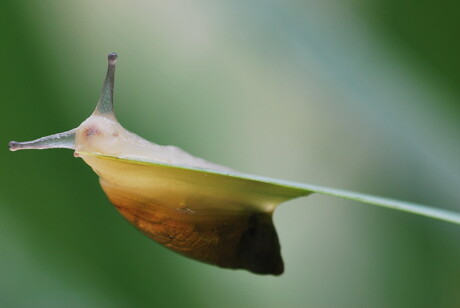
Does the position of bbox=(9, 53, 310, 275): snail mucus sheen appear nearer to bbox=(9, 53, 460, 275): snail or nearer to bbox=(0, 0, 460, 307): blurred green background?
bbox=(9, 53, 460, 275): snail

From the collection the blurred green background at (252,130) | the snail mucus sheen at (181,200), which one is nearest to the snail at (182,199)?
the snail mucus sheen at (181,200)

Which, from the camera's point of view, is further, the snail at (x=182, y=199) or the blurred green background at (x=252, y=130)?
the blurred green background at (x=252, y=130)

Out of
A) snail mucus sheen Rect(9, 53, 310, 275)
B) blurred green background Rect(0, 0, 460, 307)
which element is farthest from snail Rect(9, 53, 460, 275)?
blurred green background Rect(0, 0, 460, 307)

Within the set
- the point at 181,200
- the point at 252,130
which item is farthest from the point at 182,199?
the point at 252,130

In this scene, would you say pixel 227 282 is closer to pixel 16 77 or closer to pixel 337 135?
pixel 337 135

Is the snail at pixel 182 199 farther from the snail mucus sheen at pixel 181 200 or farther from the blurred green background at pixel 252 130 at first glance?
the blurred green background at pixel 252 130
